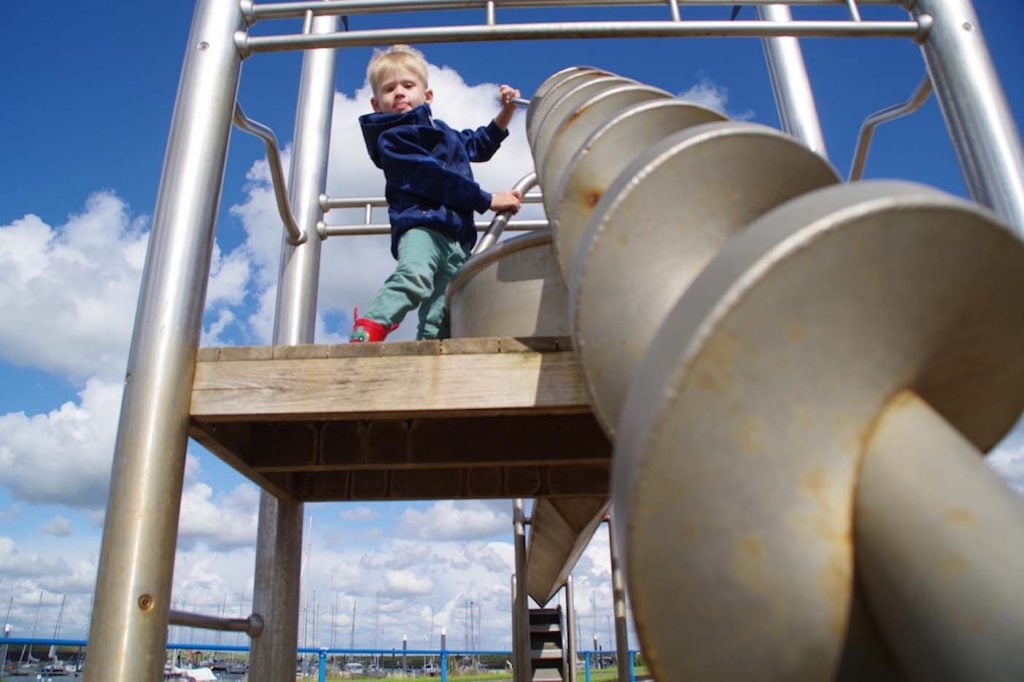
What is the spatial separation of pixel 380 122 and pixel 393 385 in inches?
79.1

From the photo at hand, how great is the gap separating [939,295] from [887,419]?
124 millimetres

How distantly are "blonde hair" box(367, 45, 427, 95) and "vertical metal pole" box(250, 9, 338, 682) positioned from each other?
35 cm

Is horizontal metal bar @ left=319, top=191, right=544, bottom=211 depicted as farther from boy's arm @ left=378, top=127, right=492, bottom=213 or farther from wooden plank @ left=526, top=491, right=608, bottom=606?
wooden plank @ left=526, top=491, right=608, bottom=606

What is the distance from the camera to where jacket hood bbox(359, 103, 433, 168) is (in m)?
3.99

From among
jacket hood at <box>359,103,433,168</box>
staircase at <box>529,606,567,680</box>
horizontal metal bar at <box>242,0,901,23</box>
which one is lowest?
staircase at <box>529,606,567,680</box>

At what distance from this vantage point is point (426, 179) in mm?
3684

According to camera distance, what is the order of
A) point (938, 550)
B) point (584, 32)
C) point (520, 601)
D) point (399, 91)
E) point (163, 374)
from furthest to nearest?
1. point (520, 601)
2. point (399, 91)
3. point (584, 32)
4. point (163, 374)
5. point (938, 550)

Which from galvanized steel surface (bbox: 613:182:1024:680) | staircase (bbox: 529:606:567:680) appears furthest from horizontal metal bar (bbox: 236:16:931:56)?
staircase (bbox: 529:606:567:680)

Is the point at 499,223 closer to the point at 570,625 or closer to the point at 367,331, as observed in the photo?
the point at 367,331

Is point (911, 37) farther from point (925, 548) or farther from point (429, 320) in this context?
point (925, 548)

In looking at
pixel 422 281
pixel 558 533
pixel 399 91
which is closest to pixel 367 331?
pixel 422 281

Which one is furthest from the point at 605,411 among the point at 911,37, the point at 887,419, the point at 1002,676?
the point at 911,37

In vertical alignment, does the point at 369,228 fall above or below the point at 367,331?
above

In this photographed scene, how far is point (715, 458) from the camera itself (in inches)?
26.3
